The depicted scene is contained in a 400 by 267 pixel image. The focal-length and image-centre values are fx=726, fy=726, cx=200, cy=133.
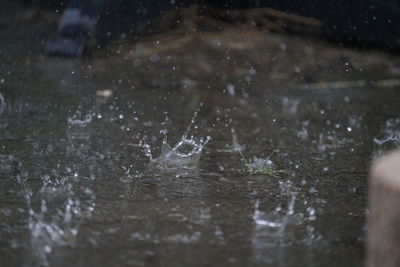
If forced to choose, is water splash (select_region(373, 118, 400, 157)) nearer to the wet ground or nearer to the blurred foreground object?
the wet ground

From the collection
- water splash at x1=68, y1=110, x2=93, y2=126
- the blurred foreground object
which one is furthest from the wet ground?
the blurred foreground object

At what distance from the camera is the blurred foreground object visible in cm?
149

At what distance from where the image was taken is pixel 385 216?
1.51 m

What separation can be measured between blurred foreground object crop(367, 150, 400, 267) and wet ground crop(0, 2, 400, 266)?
39cm

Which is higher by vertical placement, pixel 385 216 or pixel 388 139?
pixel 388 139

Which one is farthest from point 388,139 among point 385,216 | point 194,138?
point 385,216

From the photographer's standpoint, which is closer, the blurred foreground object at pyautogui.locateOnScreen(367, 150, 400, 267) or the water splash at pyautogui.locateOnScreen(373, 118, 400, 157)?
the blurred foreground object at pyautogui.locateOnScreen(367, 150, 400, 267)

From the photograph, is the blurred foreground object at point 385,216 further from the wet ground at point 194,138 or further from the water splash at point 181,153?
the water splash at point 181,153

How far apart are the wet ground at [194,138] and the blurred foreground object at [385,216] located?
387mm

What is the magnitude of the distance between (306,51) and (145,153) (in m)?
2.35

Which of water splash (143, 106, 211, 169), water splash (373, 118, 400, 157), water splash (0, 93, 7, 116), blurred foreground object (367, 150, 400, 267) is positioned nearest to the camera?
blurred foreground object (367, 150, 400, 267)

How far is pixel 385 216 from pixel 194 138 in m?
1.80

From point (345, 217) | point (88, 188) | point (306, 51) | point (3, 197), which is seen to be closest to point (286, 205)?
point (345, 217)

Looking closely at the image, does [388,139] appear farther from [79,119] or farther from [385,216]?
[385,216]
